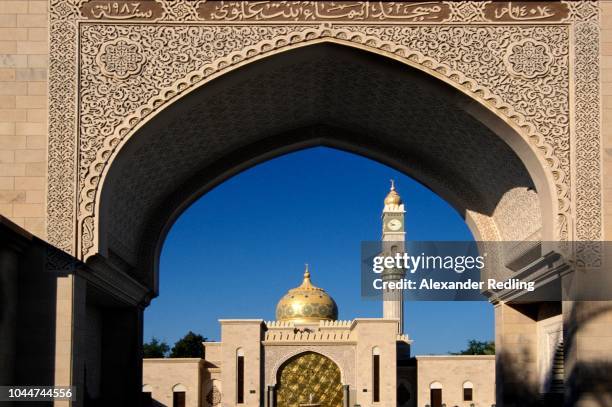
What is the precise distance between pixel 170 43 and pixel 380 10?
1.47 m

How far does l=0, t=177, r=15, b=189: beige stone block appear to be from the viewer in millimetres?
6629

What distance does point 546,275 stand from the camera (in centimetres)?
724

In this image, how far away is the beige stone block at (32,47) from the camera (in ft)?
22.4

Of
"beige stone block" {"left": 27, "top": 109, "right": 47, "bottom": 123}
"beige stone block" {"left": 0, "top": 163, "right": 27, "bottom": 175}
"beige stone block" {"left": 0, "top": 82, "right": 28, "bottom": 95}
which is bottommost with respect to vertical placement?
"beige stone block" {"left": 0, "top": 163, "right": 27, "bottom": 175}

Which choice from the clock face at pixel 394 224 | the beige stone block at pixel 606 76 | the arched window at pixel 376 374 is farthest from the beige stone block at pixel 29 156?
the clock face at pixel 394 224

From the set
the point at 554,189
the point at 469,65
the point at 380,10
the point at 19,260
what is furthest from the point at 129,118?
the point at 554,189

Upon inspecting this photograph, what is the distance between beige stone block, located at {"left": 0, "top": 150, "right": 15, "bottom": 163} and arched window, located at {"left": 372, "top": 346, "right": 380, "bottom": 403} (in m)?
13.4

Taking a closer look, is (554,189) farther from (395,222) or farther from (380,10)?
(395,222)

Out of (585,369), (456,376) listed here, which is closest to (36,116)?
(585,369)

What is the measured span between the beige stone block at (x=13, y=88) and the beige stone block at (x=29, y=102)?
0.04 metres

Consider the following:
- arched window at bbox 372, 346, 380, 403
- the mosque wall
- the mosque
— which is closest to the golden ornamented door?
the mosque

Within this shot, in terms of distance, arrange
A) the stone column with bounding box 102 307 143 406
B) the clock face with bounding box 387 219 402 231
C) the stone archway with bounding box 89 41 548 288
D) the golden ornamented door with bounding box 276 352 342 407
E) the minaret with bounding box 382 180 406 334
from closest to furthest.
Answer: the stone archway with bounding box 89 41 548 288
the stone column with bounding box 102 307 143 406
the golden ornamented door with bounding box 276 352 342 407
the minaret with bounding box 382 180 406 334
the clock face with bounding box 387 219 402 231

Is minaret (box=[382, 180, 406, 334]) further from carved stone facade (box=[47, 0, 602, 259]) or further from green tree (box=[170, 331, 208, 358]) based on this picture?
carved stone facade (box=[47, 0, 602, 259])

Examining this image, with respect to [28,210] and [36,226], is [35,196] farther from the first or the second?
[36,226]
